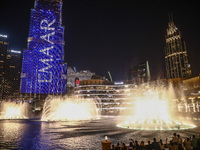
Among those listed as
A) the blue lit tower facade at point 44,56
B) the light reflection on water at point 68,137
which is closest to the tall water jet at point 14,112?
the blue lit tower facade at point 44,56

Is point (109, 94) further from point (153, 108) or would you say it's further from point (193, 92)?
point (153, 108)

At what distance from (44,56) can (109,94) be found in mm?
80327

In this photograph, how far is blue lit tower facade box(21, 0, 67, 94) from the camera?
5876 inches

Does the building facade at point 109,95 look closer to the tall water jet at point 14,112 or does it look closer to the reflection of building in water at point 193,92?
Result: the reflection of building in water at point 193,92

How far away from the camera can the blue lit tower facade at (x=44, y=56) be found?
14925cm

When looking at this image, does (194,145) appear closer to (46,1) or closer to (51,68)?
(51,68)

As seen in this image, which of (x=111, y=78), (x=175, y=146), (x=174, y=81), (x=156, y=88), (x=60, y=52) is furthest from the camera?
(x=111, y=78)

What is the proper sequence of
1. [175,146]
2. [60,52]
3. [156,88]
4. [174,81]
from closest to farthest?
[175,146]
[174,81]
[156,88]
[60,52]

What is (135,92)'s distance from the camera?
119375 millimetres

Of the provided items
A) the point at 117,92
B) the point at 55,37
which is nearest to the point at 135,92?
the point at 117,92

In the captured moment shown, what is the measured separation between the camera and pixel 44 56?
155 m

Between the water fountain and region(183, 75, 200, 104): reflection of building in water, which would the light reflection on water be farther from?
region(183, 75, 200, 104): reflection of building in water

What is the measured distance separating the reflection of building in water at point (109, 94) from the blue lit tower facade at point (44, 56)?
4529 centimetres

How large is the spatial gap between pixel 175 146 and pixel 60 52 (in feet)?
530
